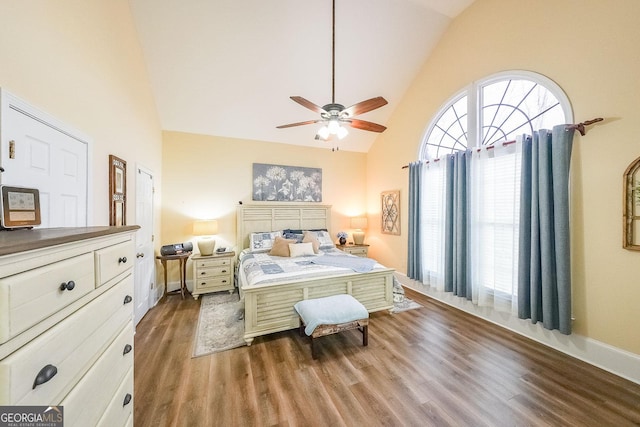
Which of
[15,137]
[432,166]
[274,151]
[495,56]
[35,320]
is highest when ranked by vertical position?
[495,56]

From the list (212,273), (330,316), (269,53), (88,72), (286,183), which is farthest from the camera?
(286,183)

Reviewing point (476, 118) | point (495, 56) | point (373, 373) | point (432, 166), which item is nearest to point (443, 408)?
point (373, 373)

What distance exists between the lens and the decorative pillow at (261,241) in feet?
13.4

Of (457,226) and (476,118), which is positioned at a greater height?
(476,118)

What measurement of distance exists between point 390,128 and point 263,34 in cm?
272

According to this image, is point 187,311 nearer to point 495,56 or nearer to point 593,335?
point 593,335

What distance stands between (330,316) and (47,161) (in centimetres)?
236

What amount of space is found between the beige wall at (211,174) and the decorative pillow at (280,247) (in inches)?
38.1

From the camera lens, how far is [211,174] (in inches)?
166

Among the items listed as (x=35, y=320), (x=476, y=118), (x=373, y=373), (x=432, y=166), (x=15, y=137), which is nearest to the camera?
(x=35, y=320)

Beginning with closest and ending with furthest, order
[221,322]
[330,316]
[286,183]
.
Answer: [330,316] < [221,322] < [286,183]

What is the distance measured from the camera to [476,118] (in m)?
3.10

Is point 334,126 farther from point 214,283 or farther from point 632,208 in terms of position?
point 214,283

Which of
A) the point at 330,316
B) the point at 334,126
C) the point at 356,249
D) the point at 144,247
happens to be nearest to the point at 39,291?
the point at 330,316
